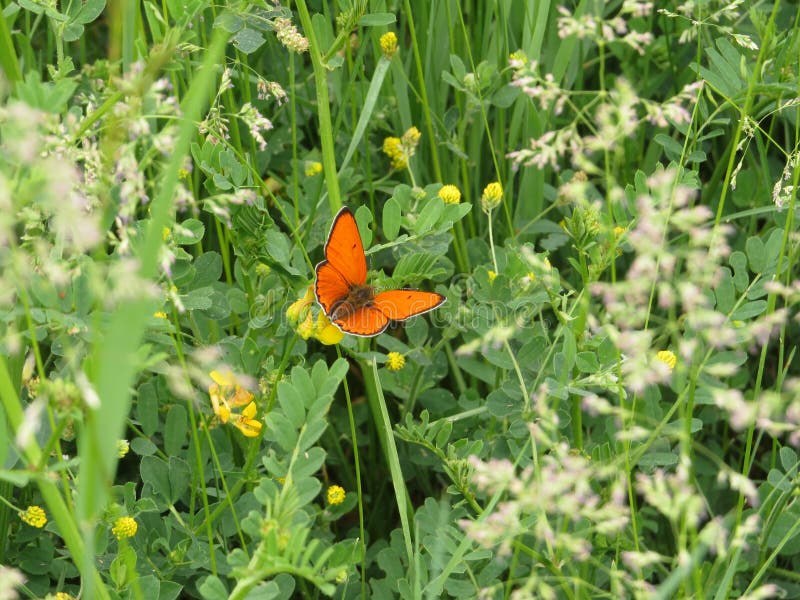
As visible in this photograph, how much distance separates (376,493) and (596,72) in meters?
1.49

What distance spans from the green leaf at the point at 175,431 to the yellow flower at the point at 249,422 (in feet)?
0.61

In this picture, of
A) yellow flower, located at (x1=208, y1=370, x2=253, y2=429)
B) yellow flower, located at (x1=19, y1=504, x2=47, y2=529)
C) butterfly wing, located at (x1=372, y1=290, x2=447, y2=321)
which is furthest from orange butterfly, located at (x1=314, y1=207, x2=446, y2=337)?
yellow flower, located at (x1=19, y1=504, x2=47, y2=529)

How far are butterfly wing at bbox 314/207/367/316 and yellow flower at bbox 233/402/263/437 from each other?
0.24m

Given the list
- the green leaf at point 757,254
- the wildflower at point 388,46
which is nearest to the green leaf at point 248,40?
the wildflower at point 388,46

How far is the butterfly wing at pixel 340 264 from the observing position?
194 centimetres

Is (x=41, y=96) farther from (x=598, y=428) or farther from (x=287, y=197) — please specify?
(x=598, y=428)

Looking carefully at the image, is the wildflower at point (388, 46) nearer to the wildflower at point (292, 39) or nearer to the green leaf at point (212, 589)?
the wildflower at point (292, 39)

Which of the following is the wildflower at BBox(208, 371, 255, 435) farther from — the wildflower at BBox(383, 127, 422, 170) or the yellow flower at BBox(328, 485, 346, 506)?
the wildflower at BBox(383, 127, 422, 170)

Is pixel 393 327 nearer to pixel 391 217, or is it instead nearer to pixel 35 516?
pixel 391 217

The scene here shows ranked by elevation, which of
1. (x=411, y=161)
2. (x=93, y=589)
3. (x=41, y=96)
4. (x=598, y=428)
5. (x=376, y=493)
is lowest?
(x=376, y=493)

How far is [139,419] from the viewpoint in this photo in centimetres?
207

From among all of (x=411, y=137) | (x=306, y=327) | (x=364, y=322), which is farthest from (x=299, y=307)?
(x=411, y=137)

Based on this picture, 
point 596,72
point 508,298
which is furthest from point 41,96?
point 596,72

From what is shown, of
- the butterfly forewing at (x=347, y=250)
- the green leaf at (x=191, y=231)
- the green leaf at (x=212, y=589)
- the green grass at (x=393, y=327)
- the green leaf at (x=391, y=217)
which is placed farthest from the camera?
the green leaf at (x=391, y=217)
